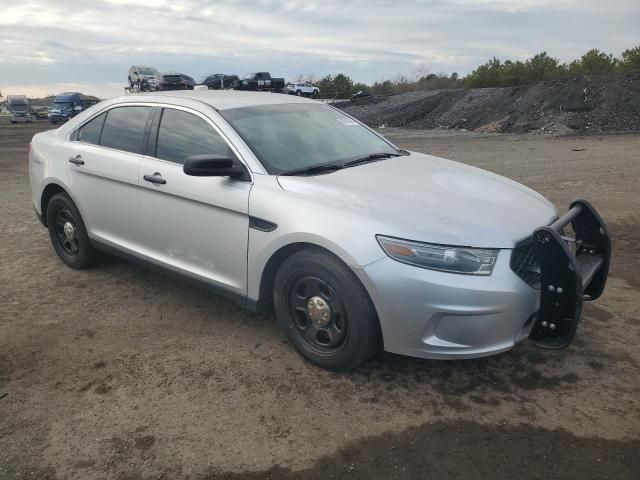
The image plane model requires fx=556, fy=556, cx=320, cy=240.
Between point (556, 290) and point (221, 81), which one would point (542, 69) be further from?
point (556, 290)

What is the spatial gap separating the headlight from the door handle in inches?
75.5

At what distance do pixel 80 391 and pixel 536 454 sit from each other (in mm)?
2544

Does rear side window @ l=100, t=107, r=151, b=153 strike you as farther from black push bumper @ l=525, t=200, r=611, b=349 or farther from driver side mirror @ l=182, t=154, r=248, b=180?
black push bumper @ l=525, t=200, r=611, b=349

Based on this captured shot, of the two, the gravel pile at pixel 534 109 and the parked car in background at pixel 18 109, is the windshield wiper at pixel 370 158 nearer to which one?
the gravel pile at pixel 534 109

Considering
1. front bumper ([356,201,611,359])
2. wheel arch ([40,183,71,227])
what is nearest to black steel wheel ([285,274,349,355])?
front bumper ([356,201,611,359])

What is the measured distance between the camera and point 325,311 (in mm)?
3309

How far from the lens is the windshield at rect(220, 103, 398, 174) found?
378cm

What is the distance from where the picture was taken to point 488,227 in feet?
10.2

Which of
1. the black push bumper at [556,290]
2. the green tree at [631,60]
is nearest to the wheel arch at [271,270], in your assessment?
the black push bumper at [556,290]

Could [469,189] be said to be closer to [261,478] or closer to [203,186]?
[203,186]

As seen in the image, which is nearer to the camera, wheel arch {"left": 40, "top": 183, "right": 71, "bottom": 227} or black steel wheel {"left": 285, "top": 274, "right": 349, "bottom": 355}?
black steel wheel {"left": 285, "top": 274, "right": 349, "bottom": 355}

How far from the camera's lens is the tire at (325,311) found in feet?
10.2

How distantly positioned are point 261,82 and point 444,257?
38.7 meters

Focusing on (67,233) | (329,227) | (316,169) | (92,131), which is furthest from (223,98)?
(67,233)
